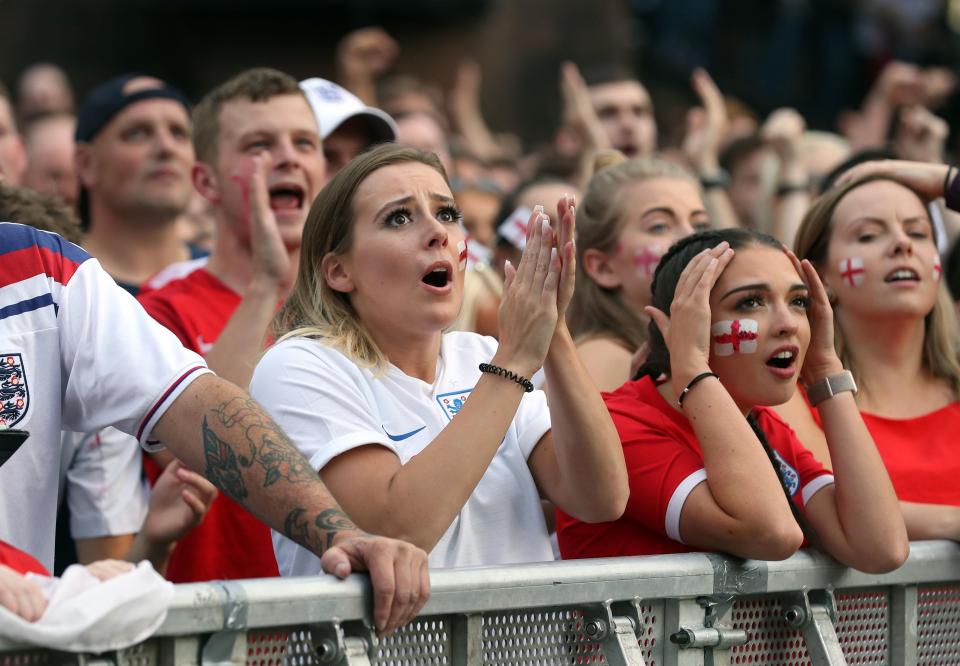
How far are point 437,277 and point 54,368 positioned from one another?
90cm

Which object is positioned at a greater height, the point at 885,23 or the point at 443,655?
the point at 885,23

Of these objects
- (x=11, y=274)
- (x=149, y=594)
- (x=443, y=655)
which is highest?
(x=11, y=274)

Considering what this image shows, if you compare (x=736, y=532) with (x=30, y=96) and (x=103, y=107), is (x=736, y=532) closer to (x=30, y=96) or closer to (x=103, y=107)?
(x=103, y=107)

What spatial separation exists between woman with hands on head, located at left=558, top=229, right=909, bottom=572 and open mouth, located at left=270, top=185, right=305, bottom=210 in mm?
1562

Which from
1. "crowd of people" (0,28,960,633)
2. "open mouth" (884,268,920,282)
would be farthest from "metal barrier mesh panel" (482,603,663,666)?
"open mouth" (884,268,920,282)

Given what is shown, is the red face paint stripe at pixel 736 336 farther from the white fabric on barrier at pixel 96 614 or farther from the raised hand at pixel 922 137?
the raised hand at pixel 922 137

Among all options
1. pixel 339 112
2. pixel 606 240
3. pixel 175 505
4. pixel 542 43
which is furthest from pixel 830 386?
pixel 542 43

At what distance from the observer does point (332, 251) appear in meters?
3.43

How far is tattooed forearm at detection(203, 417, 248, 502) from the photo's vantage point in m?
2.79

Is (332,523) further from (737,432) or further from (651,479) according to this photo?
A: (737,432)

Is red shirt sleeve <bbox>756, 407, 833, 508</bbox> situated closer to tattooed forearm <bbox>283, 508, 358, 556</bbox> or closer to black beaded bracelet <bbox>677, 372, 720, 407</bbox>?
black beaded bracelet <bbox>677, 372, 720, 407</bbox>

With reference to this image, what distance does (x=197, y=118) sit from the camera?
5023mm

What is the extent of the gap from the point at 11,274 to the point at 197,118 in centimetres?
225

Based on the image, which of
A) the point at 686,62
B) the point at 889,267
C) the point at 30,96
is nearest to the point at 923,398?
the point at 889,267
